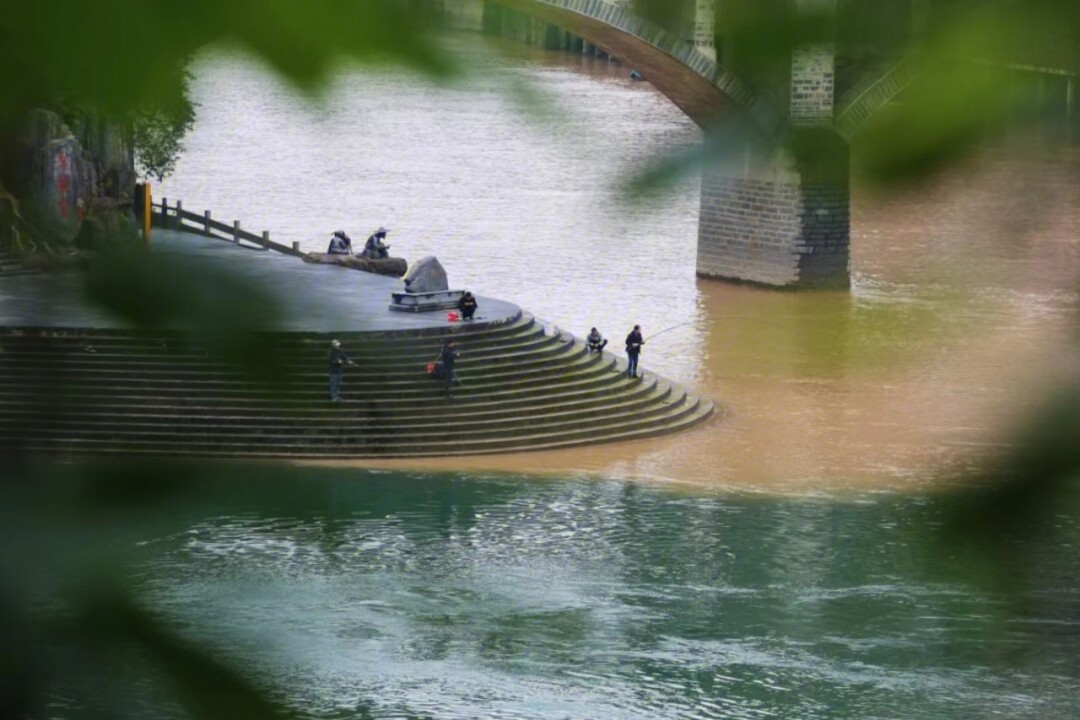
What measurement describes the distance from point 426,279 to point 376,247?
3.79 metres

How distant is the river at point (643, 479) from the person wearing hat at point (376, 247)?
49.8 inches

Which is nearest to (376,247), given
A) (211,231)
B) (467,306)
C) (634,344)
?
(467,306)

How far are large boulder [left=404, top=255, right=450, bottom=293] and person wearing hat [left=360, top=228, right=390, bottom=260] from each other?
300cm

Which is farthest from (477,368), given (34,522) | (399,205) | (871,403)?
(34,522)

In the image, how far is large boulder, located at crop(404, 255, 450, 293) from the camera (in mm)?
25547

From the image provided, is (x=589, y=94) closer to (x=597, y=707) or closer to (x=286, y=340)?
(x=286, y=340)

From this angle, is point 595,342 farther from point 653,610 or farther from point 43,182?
point 43,182

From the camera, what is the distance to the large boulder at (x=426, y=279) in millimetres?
25547

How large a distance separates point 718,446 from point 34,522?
74.5 ft

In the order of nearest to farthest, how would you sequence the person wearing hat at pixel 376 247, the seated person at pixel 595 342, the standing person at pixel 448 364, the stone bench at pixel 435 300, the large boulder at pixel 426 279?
the standing person at pixel 448 364
the stone bench at pixel 435 300
the seated person at pixel 595 342
the large boulder at pixel 426 279
the person wearing hat at pixel 376 247

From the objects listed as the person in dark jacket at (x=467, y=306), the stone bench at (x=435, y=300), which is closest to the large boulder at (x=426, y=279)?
the stone bench at (x=435, y=300)

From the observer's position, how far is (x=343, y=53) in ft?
3.87

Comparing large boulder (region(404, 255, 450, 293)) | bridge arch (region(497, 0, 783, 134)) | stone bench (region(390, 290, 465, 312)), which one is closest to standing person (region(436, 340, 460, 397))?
stone bench (region(390, 290, 465, 312))

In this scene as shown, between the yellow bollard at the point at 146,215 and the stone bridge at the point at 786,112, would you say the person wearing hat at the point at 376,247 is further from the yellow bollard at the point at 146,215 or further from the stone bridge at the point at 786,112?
the stone bridge at the point at 786,112
